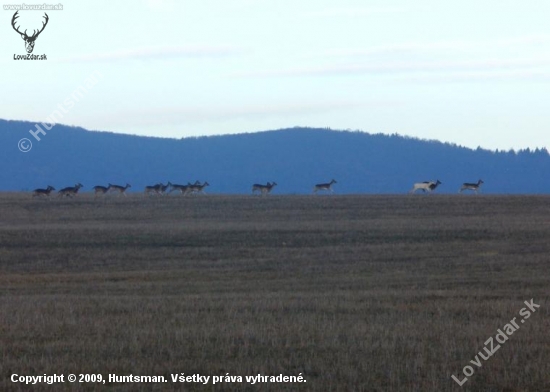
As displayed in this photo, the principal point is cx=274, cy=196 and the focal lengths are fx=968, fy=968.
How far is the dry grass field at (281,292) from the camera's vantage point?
40.5 ft

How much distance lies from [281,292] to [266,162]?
134 meters

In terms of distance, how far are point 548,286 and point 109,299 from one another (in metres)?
9.74

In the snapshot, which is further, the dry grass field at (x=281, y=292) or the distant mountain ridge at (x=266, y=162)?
the distant mountain ridge at (x=266, y=162)

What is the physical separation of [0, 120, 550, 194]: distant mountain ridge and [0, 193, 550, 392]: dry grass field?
270 ft

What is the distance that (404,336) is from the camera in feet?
47.4

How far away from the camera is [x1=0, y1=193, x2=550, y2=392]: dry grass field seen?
40.5 feet

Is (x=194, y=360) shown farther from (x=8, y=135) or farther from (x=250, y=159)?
(x=250, y=159)

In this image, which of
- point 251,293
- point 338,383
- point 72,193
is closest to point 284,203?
point 72,193

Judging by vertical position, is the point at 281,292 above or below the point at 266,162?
below

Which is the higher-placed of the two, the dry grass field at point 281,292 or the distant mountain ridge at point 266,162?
the distant mountain ridge at point 266,162

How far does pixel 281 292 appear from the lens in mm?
21672

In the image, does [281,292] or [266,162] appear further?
[266,162]

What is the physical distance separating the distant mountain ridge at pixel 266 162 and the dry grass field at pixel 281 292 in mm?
82267

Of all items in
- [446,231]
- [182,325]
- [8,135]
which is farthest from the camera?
[8,135]
